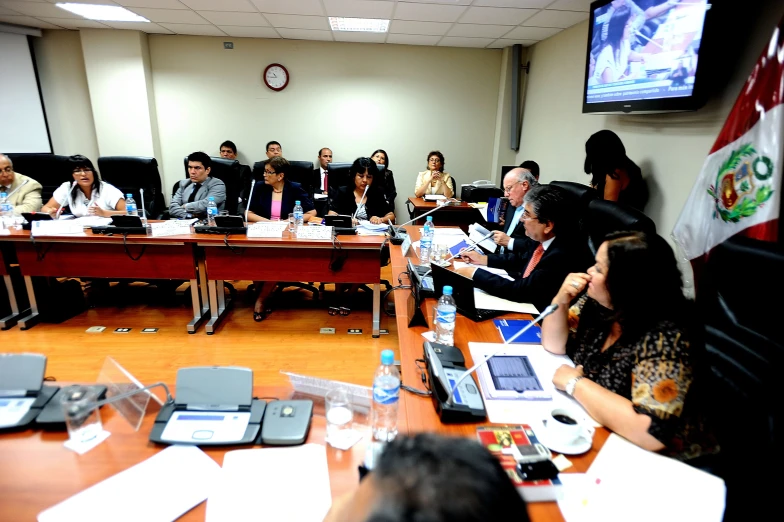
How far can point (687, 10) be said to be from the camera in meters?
2.11

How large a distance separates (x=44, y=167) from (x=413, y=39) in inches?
175

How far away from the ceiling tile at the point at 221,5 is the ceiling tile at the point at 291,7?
0.10 metres

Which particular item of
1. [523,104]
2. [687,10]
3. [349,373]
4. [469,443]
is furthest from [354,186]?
[469,443]

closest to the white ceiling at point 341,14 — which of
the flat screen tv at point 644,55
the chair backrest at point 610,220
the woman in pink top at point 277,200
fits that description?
the flat screen tv at point 644,55

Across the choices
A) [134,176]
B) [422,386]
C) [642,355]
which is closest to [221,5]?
[134,176]

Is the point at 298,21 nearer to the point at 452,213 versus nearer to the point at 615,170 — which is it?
the point at 452,213

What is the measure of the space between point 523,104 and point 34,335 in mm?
5412

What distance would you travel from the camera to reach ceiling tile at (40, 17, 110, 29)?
4.44 m

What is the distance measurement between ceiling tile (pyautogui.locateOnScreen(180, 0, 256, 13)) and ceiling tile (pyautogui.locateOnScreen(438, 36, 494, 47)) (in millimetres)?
2202

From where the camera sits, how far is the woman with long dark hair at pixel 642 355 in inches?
39.4

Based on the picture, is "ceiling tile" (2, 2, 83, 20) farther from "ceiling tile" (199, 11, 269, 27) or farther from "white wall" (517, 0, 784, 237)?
"white wall" (517, 0, 784, 237)

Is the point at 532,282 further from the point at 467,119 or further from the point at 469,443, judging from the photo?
the point at 467,119

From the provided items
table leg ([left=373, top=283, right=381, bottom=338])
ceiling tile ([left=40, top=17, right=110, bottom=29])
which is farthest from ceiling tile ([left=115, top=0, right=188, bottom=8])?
table leg ([left=373, top=283, right=381, bottom=338])

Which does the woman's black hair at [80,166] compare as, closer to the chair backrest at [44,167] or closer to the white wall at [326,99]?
the chair backrest at [44,167]
